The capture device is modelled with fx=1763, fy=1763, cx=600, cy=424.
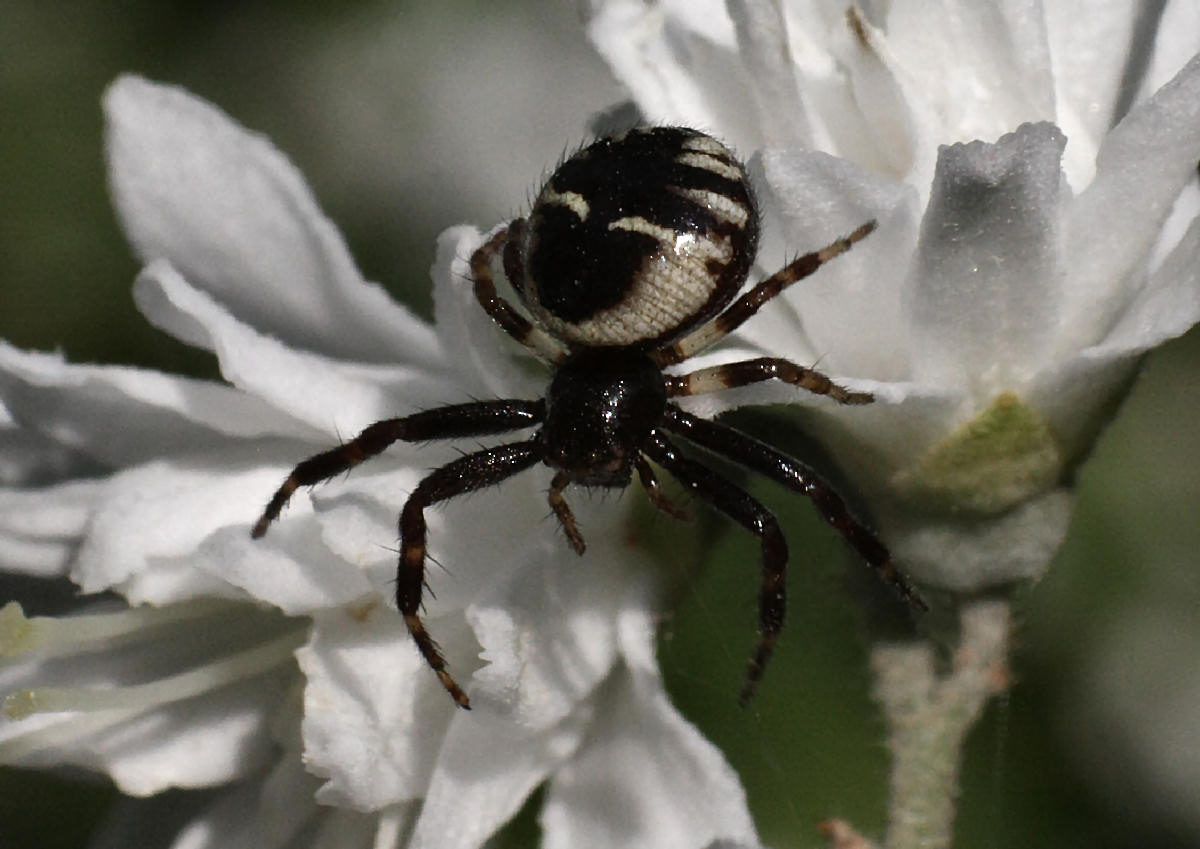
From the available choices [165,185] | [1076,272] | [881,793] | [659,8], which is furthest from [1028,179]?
[881,793]

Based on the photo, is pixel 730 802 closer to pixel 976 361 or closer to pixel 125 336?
pixel 976 361

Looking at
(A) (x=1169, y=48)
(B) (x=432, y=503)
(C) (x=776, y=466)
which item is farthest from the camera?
(C) (x=776, y=466)

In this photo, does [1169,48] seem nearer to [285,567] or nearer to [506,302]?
[506,302]

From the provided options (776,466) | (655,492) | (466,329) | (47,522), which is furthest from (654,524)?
(47,522)

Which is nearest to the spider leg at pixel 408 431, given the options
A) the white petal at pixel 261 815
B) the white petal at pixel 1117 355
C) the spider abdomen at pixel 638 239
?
the spider abdomen at pixel 638 239

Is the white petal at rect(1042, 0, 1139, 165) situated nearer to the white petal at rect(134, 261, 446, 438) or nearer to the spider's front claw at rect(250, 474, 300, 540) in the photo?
the white petal at rect(134, 261, 446, 438)
